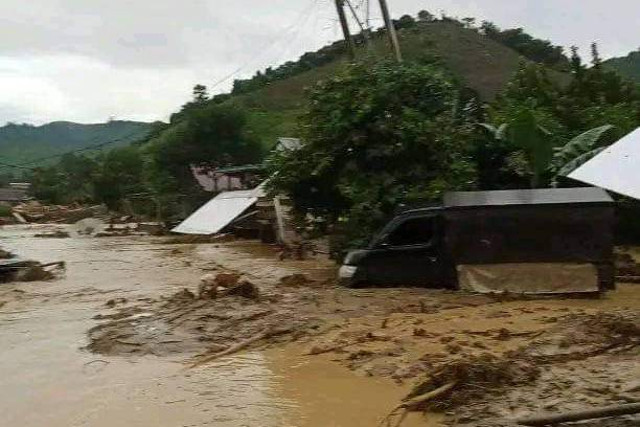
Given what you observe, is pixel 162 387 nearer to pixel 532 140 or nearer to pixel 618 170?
pixel 618 170

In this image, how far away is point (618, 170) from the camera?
25.8 feet

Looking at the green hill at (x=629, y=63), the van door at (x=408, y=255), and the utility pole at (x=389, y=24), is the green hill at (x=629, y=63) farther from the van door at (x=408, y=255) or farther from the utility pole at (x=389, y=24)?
the van door at (x=408, y=255)

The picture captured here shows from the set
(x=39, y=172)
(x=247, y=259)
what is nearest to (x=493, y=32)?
(x=39, y=172)

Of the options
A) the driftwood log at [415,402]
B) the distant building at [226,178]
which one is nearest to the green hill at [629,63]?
the distant building at [226,178]

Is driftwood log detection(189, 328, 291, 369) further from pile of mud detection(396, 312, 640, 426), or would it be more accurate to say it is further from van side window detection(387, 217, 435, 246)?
van side window detection(387, 217, 435, 246)

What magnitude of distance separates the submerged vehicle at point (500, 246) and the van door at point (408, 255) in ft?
0.05

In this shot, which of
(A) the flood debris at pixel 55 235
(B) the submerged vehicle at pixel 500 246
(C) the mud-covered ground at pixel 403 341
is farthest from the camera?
(A) the flood debris at pixel 55 235

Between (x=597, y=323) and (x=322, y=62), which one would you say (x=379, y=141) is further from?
(x=322, y=62)

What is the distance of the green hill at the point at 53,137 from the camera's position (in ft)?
397

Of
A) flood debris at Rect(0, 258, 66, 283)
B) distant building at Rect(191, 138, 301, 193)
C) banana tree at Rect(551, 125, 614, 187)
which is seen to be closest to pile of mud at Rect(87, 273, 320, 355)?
flood debris at Rect(0, 258, 66, 283)

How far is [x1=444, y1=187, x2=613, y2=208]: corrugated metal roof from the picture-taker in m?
12.2

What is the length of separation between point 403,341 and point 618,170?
3.17 m

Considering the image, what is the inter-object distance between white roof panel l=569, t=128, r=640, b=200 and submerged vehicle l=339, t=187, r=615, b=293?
341cm

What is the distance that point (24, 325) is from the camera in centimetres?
1236
